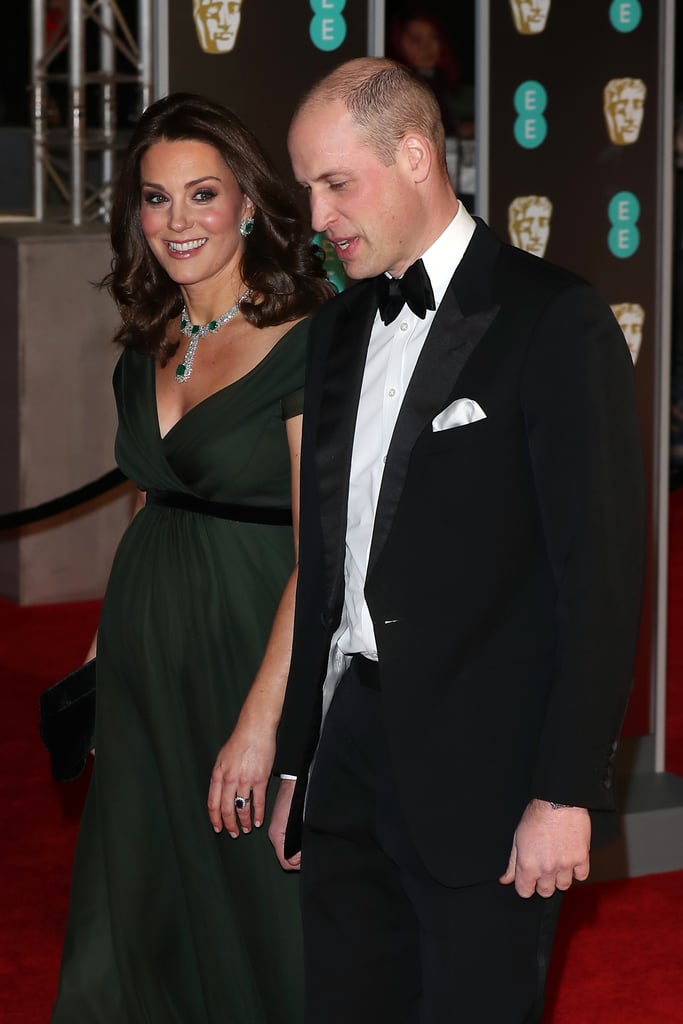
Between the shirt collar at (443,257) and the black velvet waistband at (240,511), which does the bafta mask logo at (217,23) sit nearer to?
the black velvet waistband at (240,511)

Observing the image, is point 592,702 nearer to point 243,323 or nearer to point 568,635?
point 568,635

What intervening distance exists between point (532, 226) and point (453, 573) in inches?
83.5

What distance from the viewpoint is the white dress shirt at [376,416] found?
2043 mm

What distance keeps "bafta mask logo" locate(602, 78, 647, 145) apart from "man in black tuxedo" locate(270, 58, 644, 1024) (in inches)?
79.1

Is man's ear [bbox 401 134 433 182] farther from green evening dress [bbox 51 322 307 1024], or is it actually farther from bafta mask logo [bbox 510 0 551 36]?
bafta mask logo [bbox 510 0 551 36]

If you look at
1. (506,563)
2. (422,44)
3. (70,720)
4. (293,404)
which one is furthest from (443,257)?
(422,44)

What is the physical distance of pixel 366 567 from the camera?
2.05 metres

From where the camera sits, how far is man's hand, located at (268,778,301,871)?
2266mm

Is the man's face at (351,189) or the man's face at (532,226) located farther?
the man's face at (532,226)

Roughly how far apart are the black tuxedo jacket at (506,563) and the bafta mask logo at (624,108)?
6.67ft

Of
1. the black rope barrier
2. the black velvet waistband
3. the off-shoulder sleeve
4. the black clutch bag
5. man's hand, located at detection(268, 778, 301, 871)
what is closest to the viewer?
man's hand, located at detection(268, 778, 301, 871)

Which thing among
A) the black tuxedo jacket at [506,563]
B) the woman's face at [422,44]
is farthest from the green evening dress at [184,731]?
the woman's face at [422,44]

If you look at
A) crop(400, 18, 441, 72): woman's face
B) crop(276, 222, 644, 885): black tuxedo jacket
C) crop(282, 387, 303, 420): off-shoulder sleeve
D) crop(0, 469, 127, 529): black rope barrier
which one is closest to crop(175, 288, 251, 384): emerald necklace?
crop(282, 387, 303, 420): off-shoulder sleeve

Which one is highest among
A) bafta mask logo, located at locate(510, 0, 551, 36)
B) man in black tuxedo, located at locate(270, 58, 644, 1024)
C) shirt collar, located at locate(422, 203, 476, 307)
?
bafta mask logo, located at locate(510, 0, 551, 36)
